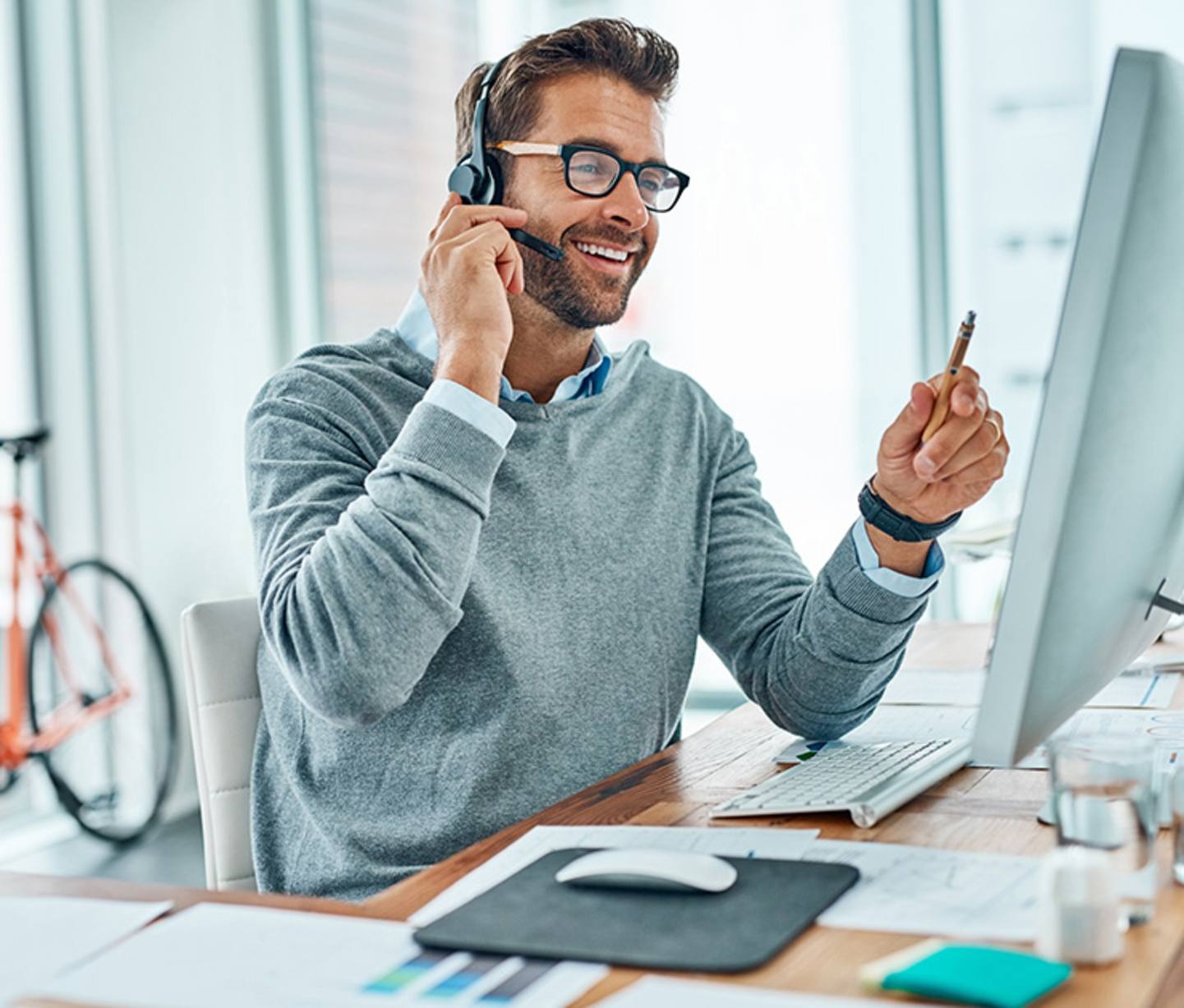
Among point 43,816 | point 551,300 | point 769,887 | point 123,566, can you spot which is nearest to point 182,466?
point 123,566

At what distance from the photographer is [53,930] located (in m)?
0.81

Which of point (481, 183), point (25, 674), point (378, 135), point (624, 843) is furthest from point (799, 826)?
point (378, 135)

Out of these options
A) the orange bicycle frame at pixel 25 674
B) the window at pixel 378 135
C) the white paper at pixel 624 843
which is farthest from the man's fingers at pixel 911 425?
the window at pixel 378 135

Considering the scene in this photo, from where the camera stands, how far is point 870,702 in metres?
1.29

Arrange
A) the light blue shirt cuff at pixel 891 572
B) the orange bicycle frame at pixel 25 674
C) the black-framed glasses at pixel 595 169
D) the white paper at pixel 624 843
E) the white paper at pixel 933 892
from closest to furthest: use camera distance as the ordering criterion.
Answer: the white paper at pixel 933 892, the white paper at pixel 624 843, the light blue shirt cuff at pixel 891 572, the black-framed glasses at pixel 595 169, the orange bicycle frame at pixel 25 674

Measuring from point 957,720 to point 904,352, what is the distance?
2.52 m

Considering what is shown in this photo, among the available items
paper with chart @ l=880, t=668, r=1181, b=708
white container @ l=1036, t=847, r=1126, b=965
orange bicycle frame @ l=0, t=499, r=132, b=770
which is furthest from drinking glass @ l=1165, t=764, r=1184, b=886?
orange bicycle frame @ l=0, t=499, r=132, b=770

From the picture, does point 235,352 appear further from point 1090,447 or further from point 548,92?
point 1090,447

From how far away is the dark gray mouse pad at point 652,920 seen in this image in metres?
0.70

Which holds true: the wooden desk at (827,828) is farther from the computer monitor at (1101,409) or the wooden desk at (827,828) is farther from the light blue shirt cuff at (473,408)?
the light blue shirt cuff at (473,408)

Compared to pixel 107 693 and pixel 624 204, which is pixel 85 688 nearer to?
pixel 107 693

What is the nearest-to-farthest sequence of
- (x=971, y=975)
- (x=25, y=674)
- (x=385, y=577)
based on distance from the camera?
(x=971, y=975), (x=385, y=577), (x=25, y=674)

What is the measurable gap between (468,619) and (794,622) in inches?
12.6

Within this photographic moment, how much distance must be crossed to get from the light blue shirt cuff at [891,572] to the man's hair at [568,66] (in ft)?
1.93
